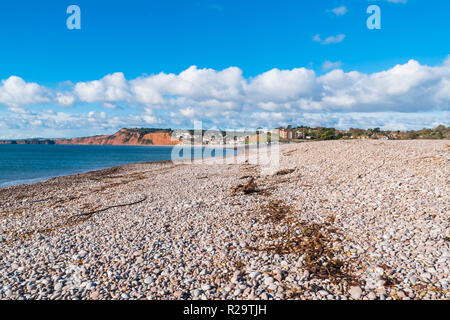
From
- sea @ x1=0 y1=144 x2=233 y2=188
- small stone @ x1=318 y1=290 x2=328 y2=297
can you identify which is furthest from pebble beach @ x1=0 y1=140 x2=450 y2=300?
sea @ x1=0 y1=144 x2=233 y2=188

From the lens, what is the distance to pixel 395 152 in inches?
726

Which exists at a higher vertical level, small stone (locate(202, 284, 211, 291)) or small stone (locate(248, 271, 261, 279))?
small stone (locate(248, 271, 261, 279))

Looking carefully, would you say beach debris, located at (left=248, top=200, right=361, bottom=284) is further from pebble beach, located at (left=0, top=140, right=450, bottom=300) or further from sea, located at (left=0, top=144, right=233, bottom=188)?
sea, located at (left=0, top=144, right=233, bottom=188)

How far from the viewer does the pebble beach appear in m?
5.30

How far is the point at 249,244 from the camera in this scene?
7.35 metres

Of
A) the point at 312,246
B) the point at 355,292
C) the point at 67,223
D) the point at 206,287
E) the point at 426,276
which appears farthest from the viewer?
the point at 67,223

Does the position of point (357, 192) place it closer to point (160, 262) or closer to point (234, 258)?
point (234, 258)

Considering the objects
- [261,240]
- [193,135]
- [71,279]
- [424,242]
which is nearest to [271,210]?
[261,240]

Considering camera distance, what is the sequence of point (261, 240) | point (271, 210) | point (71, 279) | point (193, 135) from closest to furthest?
point (71, 279)
point (261, 240)
point (271, 210)
point (193, 135)

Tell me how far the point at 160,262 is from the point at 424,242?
6.32 metres

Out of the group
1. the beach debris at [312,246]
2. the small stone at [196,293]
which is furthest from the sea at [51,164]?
the small stone at [196,293]

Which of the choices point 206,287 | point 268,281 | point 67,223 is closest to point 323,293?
point 268,281

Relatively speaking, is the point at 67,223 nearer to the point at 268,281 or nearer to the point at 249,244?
the point at 249,244
